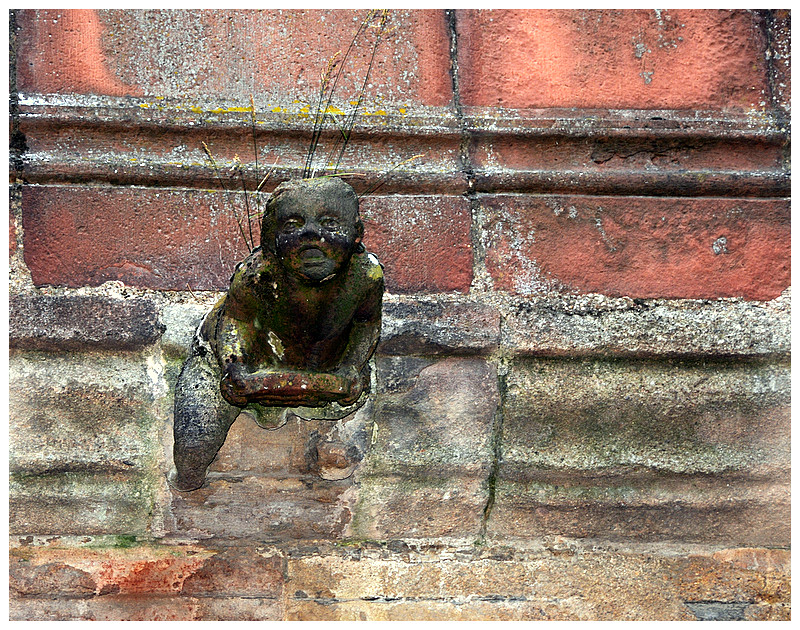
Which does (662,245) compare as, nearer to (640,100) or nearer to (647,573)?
(640,100)

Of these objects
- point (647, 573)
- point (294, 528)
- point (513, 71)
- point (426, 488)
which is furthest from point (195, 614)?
point (513, 71)

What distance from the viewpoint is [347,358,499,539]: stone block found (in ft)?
6.94

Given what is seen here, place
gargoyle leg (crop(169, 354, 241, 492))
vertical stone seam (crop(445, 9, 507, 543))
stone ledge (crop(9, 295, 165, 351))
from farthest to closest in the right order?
vertical stone seam (crop(445, 9, 507, 543)) < stone ledge (crop(9, 295, 165, 351)) < gargoyle leg (crop(169, 354, 241, 492))

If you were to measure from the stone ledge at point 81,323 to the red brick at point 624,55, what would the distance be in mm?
901

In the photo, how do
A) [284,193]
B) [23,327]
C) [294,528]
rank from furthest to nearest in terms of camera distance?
[294,528], [23,327], [284,193]

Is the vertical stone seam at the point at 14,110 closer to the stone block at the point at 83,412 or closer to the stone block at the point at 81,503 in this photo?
the stone block at the point at 83,412

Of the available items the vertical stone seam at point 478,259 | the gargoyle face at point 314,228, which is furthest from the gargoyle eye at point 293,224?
the vertical stone seam at point 478,259

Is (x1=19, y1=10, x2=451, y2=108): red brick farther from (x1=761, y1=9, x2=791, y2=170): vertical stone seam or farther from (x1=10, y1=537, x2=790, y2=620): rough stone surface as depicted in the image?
(x1=10, y1=537, x2=790, y2=620): rough stone surface

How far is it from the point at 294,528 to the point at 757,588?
3.44 ft

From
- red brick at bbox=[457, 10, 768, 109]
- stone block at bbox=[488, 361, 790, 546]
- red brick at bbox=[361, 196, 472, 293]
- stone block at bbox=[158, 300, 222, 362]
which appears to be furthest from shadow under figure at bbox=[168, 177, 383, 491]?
red brick at bbox=[457, 10, 768, 109]

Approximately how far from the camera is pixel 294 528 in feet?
7.10

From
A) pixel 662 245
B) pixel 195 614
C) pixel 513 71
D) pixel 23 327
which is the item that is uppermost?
pixel 513 71

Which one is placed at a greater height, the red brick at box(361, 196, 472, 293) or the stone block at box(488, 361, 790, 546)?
the red brick at box(361, 196, 472, 293)

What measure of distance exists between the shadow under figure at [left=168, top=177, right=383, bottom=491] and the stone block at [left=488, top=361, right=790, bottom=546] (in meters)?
0.45
